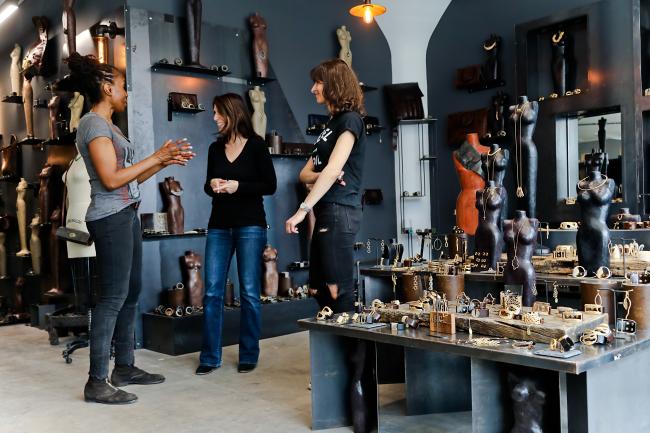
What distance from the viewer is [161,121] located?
5191mm

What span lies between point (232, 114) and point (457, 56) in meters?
4.00

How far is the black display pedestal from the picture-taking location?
15.1 feet

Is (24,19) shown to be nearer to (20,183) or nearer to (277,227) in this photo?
(20,183)

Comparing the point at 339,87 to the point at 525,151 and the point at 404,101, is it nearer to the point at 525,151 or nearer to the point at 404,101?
the point at 525,151

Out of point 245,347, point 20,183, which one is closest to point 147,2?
point 20,183

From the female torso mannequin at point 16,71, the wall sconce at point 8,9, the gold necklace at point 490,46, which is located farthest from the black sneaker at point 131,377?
the wall sconce at point 8,9

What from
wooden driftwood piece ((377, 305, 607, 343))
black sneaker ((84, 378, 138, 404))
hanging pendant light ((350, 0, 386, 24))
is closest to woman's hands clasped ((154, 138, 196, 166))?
black sneaker ((84, 378, 138, 404))

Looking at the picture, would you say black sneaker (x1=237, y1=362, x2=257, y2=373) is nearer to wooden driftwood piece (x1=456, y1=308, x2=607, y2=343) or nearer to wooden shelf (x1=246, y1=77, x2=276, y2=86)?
wooden driftwood piece (x1=456, y1=308, x2=607, y2=343)

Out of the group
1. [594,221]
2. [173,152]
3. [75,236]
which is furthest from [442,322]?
[75,236]

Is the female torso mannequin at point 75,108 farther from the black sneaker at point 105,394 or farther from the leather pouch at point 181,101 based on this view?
the black sneaker at point 105,394

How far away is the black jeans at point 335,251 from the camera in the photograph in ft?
9.27

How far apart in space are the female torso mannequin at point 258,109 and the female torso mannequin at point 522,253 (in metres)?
3.31

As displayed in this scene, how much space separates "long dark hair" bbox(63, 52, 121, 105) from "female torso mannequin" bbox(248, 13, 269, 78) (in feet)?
8.39

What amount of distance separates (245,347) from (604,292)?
7.27 ft
